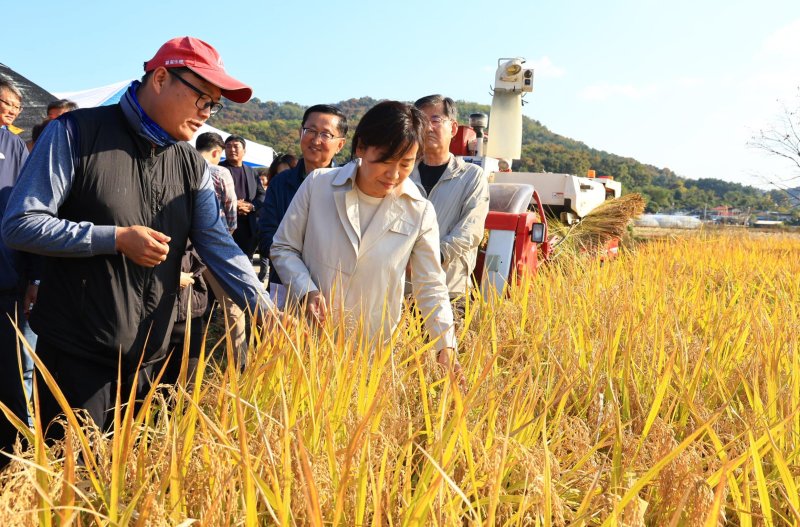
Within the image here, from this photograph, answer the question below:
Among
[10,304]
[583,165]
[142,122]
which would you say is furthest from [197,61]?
[583,165]

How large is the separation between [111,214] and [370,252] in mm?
725

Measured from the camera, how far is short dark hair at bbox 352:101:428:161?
1820mm

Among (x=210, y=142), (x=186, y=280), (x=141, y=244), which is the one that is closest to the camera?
(x=141, y=244)

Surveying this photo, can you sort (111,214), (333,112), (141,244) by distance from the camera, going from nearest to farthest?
(141,244)
(111,214)
(333,112)

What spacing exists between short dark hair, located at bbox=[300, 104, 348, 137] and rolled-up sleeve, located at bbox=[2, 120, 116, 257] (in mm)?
1514

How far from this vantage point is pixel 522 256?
3826 mm

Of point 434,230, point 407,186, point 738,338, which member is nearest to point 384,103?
point 407,186

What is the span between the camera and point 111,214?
65.0 inches

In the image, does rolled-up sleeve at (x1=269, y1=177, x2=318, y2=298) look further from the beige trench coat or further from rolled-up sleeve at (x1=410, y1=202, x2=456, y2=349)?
rolled-up sleeve at (x1=410, y1=202, x2=456, y2=349)

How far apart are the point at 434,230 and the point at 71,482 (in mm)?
1409

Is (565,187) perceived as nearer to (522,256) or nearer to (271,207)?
(522,256)

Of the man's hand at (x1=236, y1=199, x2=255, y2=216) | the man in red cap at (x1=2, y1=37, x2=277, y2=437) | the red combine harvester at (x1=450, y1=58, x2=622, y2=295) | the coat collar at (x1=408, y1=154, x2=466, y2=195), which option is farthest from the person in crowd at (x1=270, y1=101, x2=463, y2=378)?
the man's hand at (x1=236, y1=199, x2=255, y2=216)

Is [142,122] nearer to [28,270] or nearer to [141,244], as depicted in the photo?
[141,244]

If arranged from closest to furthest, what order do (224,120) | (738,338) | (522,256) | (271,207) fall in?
(738,338) < (271,207) < (522,256) < (224,120)
